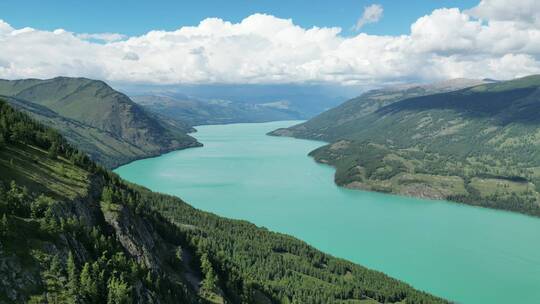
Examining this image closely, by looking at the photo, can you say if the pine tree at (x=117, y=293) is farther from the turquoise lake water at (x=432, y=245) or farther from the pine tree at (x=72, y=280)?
the turquoise lake water at (x=432, y=245)

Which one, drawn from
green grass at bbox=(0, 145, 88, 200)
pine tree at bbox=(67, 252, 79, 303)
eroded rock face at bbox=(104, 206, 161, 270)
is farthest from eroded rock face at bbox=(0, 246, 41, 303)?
eroded rock face at bbox=(104, 206, 161, 270)

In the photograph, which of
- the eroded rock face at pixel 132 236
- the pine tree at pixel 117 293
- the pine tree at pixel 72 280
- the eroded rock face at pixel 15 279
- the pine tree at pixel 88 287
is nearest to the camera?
the eroded rock face at pixel 15 279

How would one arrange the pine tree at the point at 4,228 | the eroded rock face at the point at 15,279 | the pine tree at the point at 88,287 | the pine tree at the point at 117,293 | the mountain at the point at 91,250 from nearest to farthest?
the eroded rock face at the point at 15,279
the pine tree at the point at 4,228
the mountain at the point at 91,250
the pine tree at the point at 88,287
the pine tree at the point at 117,293

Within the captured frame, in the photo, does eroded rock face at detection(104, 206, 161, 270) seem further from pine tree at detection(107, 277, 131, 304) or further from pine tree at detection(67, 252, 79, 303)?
pine tree at detection(67, 252, 79, 303)

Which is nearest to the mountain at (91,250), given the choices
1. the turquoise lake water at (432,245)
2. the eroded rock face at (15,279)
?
the eroded rock face at (15,279)

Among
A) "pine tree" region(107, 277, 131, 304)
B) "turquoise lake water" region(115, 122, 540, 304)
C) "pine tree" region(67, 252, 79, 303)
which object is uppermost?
"pine tree" region(67, 252, 79, 303)

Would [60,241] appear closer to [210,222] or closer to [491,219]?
[210,222]

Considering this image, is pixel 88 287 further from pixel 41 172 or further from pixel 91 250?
pixel 41 172

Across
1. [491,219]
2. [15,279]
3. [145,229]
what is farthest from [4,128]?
[491,219]
